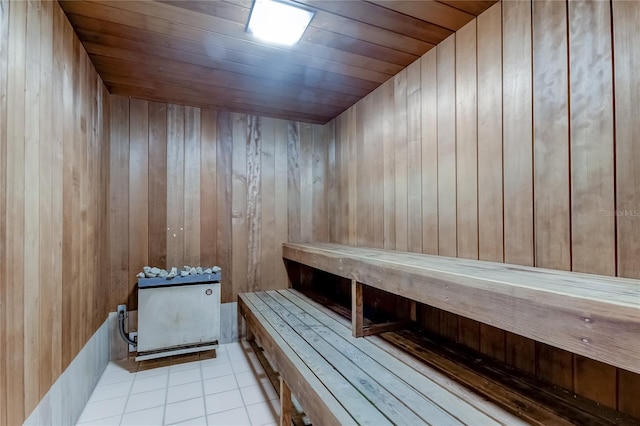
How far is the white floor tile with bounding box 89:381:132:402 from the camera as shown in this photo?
2.02 metres

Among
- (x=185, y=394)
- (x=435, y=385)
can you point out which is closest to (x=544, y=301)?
(x=435, y=385)

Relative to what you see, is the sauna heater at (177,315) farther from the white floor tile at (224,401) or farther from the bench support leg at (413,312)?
the bench support leg at (413,312)

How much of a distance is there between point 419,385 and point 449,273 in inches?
18.9

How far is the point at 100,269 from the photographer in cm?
234

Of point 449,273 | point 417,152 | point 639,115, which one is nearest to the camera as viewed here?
point 639,115

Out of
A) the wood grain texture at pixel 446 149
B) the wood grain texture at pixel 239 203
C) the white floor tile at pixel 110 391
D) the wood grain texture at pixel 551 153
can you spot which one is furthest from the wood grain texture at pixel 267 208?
the wood grain texture at pixel 551 153

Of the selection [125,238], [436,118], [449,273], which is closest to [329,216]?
[436,118]

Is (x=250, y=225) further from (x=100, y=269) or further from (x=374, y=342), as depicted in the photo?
(x=374, y=342)

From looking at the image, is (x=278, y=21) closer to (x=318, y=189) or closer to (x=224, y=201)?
(x=224, y=201)

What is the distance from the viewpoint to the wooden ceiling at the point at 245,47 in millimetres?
1534

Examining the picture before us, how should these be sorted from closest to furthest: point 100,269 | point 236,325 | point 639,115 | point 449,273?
point 639,115, point 449,273, point 100,269, point 236,325

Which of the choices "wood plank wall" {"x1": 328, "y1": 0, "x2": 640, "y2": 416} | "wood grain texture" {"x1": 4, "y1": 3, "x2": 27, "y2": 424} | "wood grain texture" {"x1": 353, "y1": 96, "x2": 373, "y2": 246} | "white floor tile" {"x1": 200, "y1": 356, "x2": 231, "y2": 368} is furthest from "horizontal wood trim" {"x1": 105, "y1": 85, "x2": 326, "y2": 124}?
"white floor tile" {"x1": 200, "y1": 356, "x2": 231, "y2": 368}

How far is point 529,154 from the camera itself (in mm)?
1366

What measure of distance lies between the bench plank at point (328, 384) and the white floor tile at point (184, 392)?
643mm
